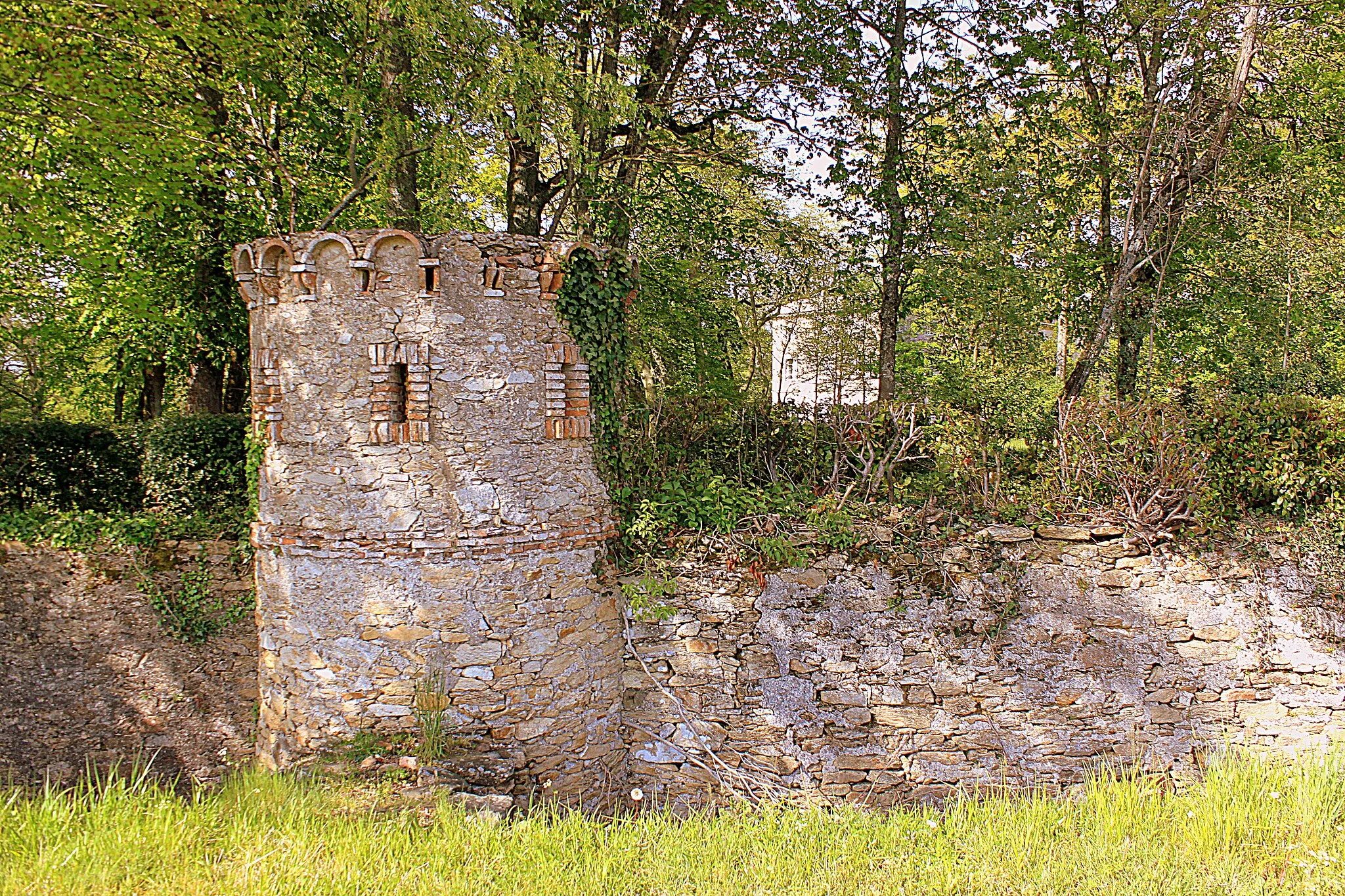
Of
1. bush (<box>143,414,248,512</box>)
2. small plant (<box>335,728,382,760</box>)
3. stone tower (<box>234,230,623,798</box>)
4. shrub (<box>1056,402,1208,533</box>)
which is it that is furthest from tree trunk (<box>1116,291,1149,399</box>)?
bush (<box>143,414,248,512</box>)

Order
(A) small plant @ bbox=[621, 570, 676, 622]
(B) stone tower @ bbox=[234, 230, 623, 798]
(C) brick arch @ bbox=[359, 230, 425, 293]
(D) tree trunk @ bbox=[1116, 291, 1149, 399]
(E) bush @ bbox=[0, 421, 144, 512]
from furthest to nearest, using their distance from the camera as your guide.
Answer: (D) tree trunk @ bbox=[1116, 291, 1149, 399]
(E) bush @ bbox=[0, 421, 144, 512]
(A) small plant @ bbox=[621, 570, 676, 622]
(B) stone tower @ bbox=[234, 230, 623, 798]
(C) brick arch @ bbox=[359, 230, 425, 293]

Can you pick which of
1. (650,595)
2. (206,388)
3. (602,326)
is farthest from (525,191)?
(650,595)

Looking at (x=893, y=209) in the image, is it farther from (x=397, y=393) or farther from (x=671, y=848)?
(x=671, y=848)

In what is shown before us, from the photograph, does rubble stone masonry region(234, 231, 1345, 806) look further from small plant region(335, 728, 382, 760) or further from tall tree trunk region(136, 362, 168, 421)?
tall tree trunk region(136, 362, 168, 421)

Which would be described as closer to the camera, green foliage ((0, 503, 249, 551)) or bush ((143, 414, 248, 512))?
green foliage ((0, 503, 249, 551))

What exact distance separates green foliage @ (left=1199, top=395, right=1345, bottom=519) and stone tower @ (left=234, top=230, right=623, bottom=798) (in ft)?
18.8

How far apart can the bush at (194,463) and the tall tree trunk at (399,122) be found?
120 inches

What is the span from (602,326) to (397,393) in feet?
5.75

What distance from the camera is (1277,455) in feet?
20.2

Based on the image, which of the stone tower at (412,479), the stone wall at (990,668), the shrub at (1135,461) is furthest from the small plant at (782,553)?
the shrub at (1135,461)

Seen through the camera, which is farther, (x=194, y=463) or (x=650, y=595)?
(x=194, y=463)

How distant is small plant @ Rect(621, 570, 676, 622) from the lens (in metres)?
6.32

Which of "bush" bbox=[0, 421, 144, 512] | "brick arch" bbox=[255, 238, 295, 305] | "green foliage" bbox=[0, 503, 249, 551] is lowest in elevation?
"green foliage" bbox=[0, 503, 249, 551]

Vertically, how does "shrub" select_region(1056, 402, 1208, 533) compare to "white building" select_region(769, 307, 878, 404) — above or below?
below
